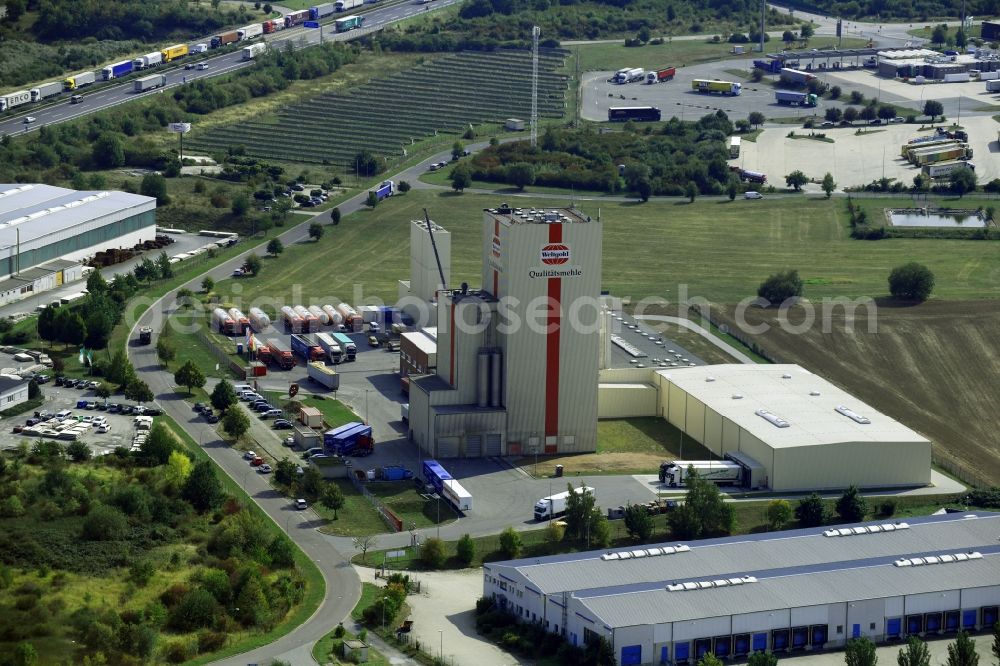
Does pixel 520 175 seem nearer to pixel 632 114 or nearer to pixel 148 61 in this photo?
pixel 632 114

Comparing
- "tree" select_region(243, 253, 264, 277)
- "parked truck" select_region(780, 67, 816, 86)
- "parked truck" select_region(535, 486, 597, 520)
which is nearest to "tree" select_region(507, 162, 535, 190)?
"tree" select_region(243, 253, 264, 277)

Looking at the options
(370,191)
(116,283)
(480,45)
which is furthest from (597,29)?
(116,283)

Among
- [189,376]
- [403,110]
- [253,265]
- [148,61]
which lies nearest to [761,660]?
[189,376]

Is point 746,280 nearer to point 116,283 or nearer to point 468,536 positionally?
point 116,283

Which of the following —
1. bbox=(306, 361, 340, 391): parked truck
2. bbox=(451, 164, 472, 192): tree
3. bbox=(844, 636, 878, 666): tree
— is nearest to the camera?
bbox=(844, 636, 878, 666): tree

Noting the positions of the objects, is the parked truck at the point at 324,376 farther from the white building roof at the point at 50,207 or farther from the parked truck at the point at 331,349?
the white building roof at the point at 50,207

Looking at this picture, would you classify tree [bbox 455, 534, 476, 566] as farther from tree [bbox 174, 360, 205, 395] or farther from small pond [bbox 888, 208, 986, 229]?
small pond [bbox 888, 208, 986, 229]
